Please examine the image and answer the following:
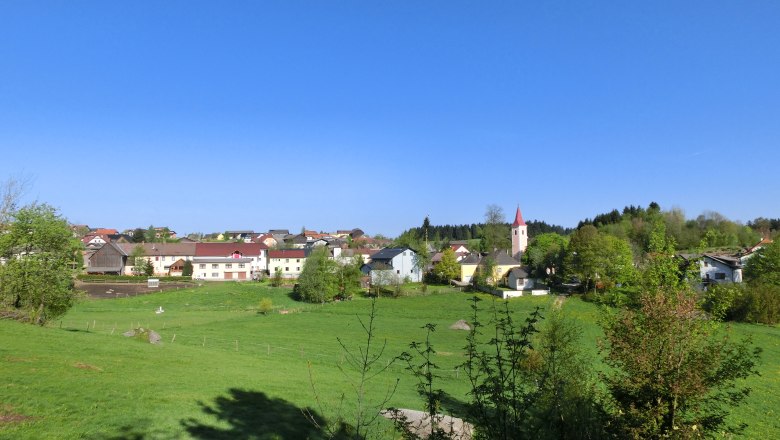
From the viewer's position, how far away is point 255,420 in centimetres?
1535

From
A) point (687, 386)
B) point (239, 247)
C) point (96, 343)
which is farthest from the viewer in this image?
point (239, 247)

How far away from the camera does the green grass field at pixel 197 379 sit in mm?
13375

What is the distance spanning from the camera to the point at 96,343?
24688 mm

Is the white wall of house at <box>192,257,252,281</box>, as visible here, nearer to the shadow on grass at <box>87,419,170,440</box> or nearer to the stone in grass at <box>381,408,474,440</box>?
Result: the shadow on grass at <box>87,419,170,440</box>

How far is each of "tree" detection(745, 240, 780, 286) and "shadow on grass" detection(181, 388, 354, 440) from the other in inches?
2573

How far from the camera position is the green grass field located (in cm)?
1338

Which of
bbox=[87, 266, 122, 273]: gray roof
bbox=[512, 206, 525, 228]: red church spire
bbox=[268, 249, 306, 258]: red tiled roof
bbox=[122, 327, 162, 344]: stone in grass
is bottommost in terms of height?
bbox=[122, 327, 162, 344]: stone in grass

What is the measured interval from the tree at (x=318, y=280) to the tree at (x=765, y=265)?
55.7m

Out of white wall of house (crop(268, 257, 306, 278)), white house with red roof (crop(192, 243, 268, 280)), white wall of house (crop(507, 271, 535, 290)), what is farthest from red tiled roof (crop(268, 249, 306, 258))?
white wall of house (crop(507, 271, 535, 290))

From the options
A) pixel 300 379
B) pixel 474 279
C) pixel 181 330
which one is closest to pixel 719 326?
pixel 300 379

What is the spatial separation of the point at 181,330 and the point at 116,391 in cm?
2639

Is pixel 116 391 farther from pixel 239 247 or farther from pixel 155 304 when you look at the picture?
pixel 239 247

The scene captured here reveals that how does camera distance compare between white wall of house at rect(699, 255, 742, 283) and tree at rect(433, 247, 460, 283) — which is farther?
tree at rect(433, 247, 460, 283)

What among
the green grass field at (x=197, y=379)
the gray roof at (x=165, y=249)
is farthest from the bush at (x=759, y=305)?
the gray roof at (x=165, y=249)
